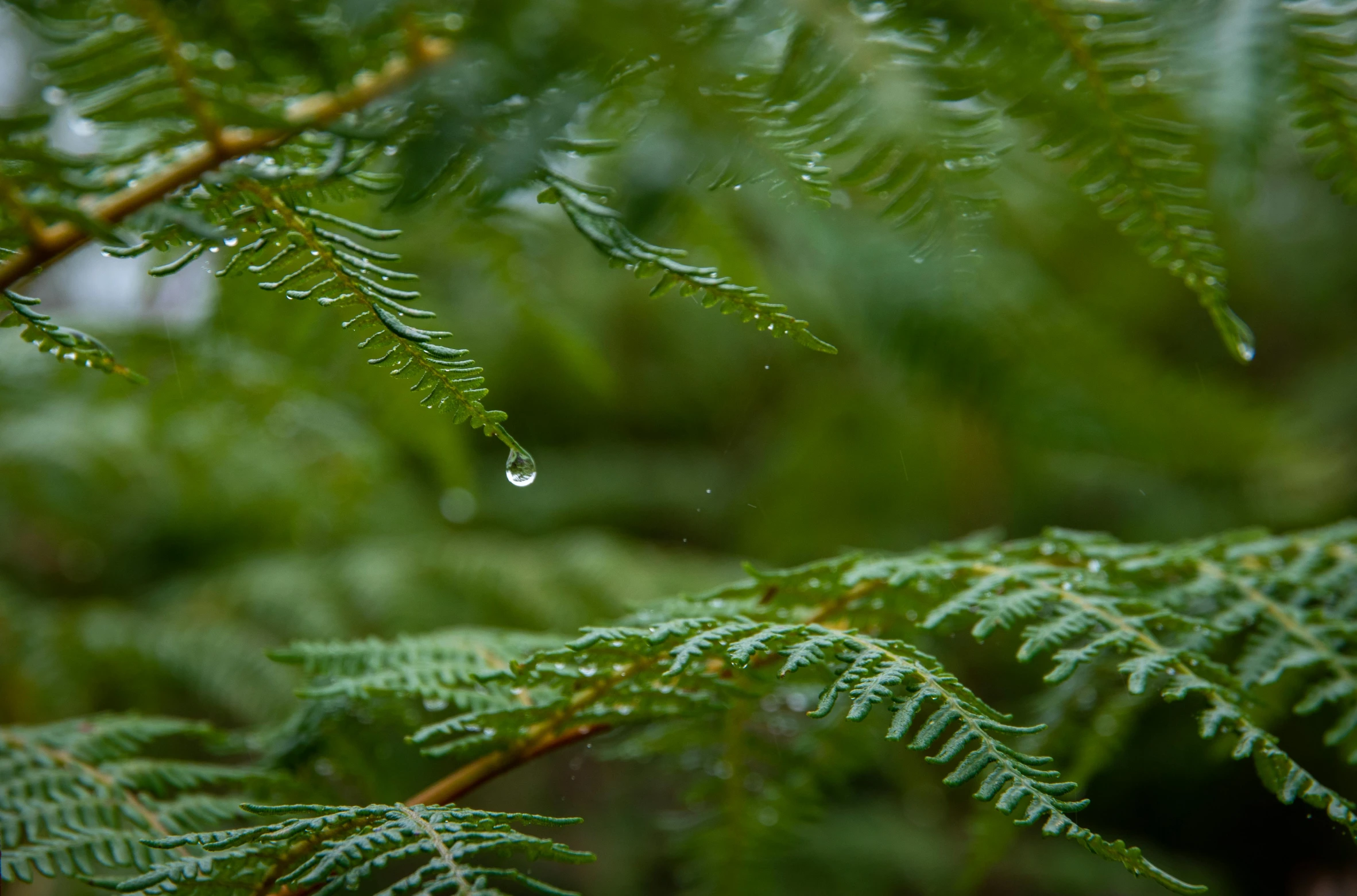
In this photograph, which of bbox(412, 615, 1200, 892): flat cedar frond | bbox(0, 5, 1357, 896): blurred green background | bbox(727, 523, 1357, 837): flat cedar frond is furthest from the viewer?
bbox(0, 5, 1357, 896): blurred green background

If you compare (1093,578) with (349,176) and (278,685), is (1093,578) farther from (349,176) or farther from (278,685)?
(278,685)

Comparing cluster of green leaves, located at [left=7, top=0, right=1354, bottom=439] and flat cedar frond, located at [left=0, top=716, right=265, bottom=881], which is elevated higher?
cluster of green leaves, located at [left=7, top=0, right=1354, bottom=439]

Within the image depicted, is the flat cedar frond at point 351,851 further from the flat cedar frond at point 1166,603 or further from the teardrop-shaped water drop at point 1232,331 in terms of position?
the teardrop-shaped water drop at point 1232,331

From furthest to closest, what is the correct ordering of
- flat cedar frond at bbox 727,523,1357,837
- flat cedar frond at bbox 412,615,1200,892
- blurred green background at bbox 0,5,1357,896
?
blurred green background at bbox 0,5,1357,896 < flat cedar frond at bbox 727,523,1357,837 < flat cedar frond at bbox 412,615,1200,892

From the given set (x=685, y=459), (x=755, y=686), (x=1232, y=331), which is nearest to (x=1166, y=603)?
(x=1232, y=331)

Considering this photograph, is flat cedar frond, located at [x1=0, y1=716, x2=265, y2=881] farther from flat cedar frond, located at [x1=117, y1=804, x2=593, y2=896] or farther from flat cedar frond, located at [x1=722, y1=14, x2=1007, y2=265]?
flat cedar frond, located at [x1=722, y1=14, x2=1007, y2=265]

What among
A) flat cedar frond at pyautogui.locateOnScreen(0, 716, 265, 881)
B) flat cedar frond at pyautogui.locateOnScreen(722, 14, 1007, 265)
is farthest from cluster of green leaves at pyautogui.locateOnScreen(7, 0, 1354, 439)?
flat cedar frond at pyautogui.locateOnScreen(0, 716, 265, 881)

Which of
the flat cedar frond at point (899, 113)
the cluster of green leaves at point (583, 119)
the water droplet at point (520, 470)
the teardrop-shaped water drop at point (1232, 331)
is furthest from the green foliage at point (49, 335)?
the teardrop-shaped water drop at point (1232, 331)

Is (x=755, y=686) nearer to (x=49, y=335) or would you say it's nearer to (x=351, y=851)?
(x=351, y=851)
